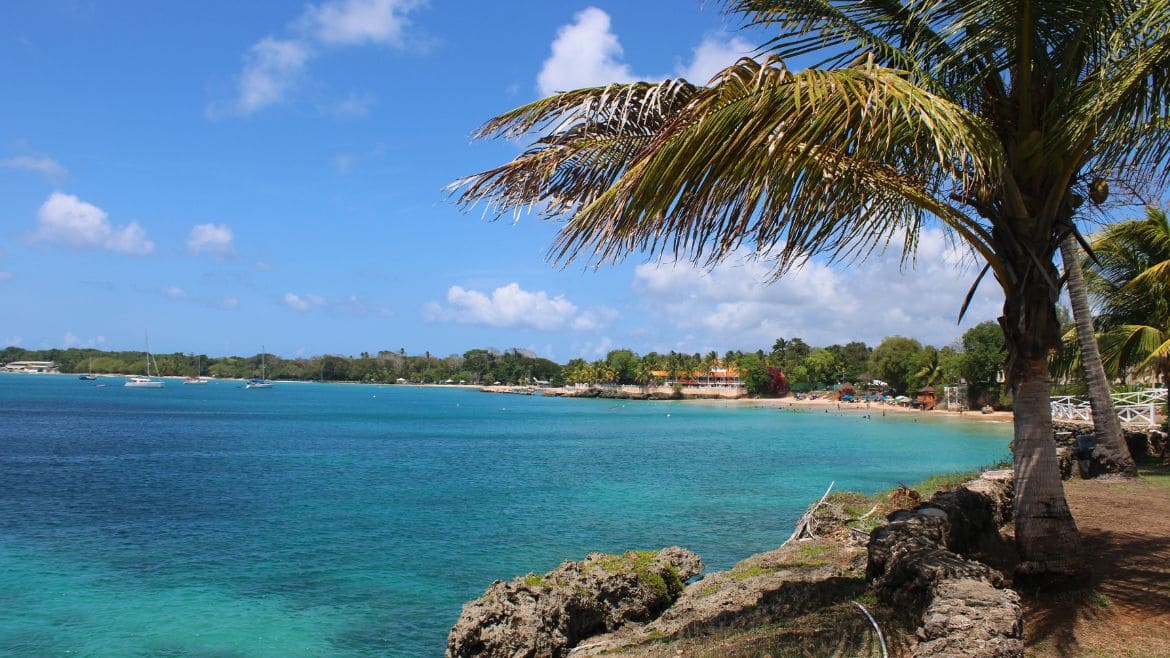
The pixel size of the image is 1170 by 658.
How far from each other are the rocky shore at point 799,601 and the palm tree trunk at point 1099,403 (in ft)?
17.8

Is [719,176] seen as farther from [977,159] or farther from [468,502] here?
[468,502]

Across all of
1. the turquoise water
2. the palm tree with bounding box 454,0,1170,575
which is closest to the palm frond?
the palm tree with bounding box 454,0,1170,575

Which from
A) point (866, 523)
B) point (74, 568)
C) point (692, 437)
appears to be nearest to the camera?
point (866, 523)

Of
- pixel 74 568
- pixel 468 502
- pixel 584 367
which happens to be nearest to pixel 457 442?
pixel 468 502

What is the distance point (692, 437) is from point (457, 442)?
18711 millimetres

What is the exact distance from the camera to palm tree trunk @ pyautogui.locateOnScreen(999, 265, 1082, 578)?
6.32 metres

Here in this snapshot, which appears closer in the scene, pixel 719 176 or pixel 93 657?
pixel 719 176

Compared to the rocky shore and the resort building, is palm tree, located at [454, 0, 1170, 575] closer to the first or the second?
the rocky shore

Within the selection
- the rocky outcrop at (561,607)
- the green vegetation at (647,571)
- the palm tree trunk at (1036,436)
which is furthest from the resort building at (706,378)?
the palm tree trunk at (1036,436)

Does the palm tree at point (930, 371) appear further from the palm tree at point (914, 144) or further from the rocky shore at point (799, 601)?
the palm tree at point (914, 144)

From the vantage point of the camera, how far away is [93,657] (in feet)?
37.2

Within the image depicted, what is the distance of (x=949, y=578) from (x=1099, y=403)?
36.9 feet

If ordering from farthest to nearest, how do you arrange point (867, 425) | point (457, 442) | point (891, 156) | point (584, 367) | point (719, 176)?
1. point (584, 367)
2. point (867, 425)
3. point (457, 442)
4. point (891, 156)
5. point (719, 176)

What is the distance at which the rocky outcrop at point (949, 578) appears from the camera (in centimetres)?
489
